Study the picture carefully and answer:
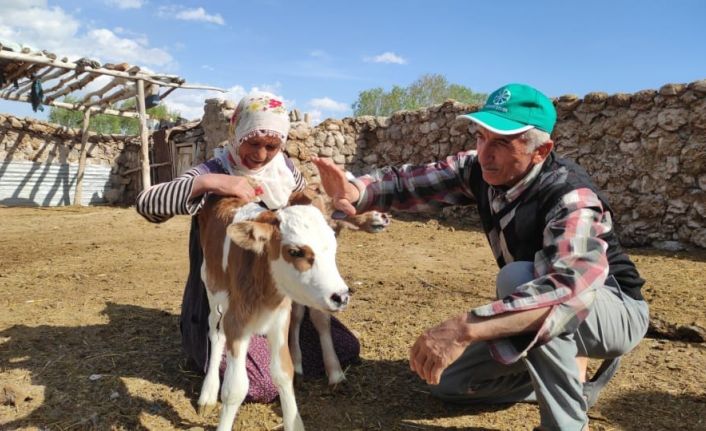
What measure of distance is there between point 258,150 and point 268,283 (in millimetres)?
1046

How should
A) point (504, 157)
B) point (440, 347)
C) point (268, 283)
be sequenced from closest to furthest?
point (440, 347)
point (504, 157)
point (268, 283)

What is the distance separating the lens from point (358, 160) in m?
13.3

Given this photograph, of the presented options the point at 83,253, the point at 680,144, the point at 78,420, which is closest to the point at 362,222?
the point at 78,420

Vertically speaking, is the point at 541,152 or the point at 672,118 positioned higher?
the point at 672,118

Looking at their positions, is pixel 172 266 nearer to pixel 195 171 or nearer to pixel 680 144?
pixel 195 171

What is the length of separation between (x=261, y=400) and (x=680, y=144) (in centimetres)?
794

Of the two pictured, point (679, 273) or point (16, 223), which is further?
point (16, 223)

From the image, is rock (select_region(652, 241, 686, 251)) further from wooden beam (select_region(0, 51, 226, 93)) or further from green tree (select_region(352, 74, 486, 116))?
green tree (select_region(352, 74, 486, 116))

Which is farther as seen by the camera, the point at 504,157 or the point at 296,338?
the point at 296,338

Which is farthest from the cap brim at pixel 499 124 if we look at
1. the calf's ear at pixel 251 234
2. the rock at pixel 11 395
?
the rock at pixel 11 395

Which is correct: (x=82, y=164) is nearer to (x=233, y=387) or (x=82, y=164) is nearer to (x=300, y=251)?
(x=233, y=387)

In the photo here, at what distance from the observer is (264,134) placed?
325cm

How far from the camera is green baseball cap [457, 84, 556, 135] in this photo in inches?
95.8

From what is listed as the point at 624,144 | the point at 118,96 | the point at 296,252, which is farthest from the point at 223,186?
the point at 118,96
